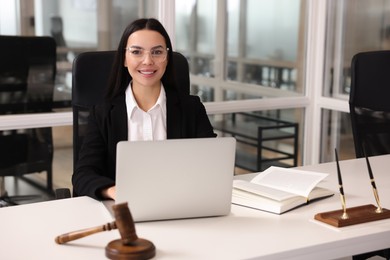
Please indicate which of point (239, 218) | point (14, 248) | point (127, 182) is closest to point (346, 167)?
point (239, 218)

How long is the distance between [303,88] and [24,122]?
180cm

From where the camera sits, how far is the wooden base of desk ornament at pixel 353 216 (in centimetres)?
177

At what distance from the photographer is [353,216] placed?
1812 mm

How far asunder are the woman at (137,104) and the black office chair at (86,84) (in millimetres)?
148

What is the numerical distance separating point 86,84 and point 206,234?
99 cm

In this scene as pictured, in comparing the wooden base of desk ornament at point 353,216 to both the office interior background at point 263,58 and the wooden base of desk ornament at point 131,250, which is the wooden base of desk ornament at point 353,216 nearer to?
the wooden base of desk ornament at point 131,250

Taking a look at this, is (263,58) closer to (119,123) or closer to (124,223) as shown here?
(119,123)

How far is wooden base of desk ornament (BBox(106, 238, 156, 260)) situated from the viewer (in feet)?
4.89

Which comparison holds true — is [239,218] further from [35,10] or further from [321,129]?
[321,129]

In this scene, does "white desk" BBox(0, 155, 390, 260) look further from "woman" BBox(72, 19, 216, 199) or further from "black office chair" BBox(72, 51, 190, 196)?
"black office chair" BBox(72, 51, 190, 196)

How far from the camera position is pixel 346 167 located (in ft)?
8.09

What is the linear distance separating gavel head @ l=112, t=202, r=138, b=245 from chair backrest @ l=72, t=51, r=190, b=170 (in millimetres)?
957

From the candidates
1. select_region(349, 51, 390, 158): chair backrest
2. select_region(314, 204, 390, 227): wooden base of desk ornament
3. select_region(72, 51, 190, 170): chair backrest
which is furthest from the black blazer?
select_region(349, 51, 390, 158): chair backrest

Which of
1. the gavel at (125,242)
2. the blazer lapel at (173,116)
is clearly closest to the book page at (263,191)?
the blazer lapel at (173,116)
